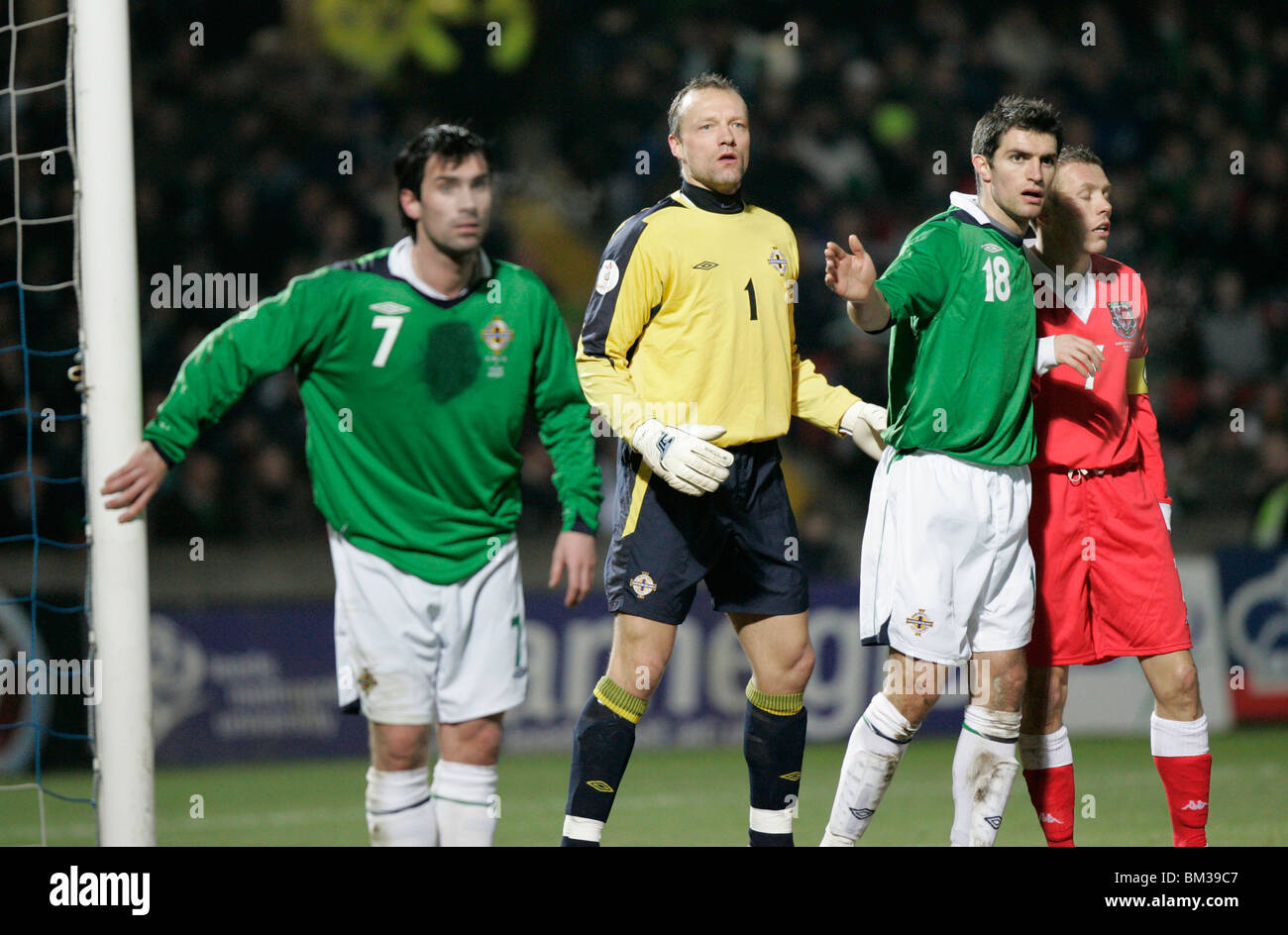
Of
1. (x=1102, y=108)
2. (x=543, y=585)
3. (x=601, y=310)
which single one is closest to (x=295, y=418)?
(x=543, y=585)

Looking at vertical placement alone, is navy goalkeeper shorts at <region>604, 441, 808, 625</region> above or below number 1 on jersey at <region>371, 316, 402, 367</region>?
below

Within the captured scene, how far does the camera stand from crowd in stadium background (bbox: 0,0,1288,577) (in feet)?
34.7

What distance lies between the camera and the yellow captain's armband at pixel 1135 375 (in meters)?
4.94

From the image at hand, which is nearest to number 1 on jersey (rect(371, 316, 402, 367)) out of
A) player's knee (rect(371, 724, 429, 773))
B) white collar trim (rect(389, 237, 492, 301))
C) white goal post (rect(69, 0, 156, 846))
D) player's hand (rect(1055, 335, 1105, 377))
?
white collar trim (rect(389, 237, 492, 301))

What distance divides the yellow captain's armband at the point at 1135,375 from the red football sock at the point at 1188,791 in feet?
3.74

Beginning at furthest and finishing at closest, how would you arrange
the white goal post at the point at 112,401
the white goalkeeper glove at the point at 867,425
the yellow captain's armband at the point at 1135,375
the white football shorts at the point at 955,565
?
the yellow captain's armband at the point at 1135,375
the white goalkeeper glove at the point at 867,425
the white football shorts at the point at 955,565
the white goal post at the point at 112,401

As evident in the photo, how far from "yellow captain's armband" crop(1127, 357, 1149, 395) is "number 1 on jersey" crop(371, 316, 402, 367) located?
2.34 m

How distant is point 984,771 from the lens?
4.52 m

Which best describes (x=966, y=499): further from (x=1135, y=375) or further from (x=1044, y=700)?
(x=1135, y=375)

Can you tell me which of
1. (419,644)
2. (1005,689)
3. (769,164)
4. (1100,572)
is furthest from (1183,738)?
(769,164)

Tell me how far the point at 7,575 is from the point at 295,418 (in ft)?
7.29

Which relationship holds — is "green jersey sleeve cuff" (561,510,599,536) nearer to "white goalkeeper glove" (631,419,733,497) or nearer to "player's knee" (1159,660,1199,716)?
"white goalkeeper glove" (631,419,733,497)

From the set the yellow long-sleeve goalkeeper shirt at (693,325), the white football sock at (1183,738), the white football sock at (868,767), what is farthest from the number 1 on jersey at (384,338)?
the white football sock at (1183,738)

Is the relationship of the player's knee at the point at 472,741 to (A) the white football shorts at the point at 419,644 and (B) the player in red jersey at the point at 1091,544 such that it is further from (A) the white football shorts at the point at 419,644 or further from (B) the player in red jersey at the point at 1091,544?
(B) the player in red jersey at the point at 1091,544
